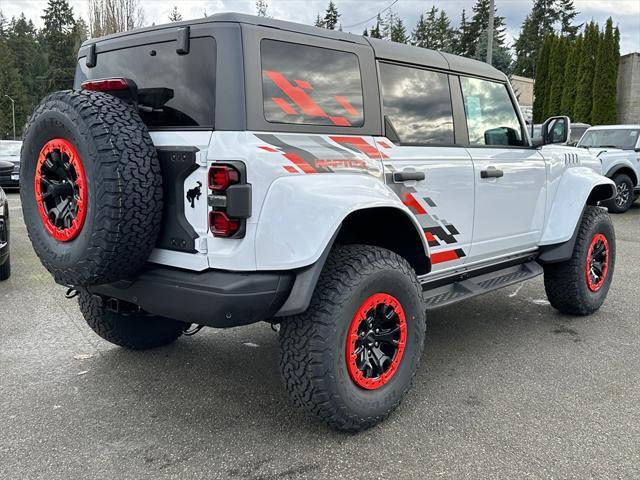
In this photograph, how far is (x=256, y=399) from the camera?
10.9 feet

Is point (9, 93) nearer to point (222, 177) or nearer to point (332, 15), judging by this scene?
point (332, 15)

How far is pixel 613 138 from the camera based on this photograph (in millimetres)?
12773

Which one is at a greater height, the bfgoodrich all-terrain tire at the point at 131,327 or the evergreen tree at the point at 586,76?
the evergreen tree at the point at 586,76

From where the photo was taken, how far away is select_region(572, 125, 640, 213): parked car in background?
1201 centimetres

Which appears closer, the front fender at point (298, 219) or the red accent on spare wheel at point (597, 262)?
the front fender at point (298, 219)

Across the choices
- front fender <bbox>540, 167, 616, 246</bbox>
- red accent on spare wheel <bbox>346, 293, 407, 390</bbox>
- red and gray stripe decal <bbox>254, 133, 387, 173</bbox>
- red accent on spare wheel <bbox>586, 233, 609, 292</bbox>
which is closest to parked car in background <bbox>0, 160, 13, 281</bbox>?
red and gray stripe decal <bbox>254, 133, 387, 173</bbox>

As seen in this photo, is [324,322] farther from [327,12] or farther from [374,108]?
[327,12]

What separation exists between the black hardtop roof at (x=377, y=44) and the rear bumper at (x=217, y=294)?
45.3 inches

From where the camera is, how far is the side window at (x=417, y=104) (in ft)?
11.0

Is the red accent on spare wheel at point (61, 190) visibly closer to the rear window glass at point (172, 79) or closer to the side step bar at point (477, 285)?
the rear window glass at point (172, 79)

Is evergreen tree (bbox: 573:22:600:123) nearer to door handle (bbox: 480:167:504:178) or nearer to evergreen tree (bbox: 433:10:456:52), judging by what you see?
door handle (bbox: 480:167:504:178)

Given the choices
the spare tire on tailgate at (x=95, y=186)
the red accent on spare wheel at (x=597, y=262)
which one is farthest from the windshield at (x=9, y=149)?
the red accent on spare wheel at (x=597, y=262)

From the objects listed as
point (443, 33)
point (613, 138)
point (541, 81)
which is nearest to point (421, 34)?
point (443, 33)

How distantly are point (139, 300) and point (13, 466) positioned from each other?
906mm
